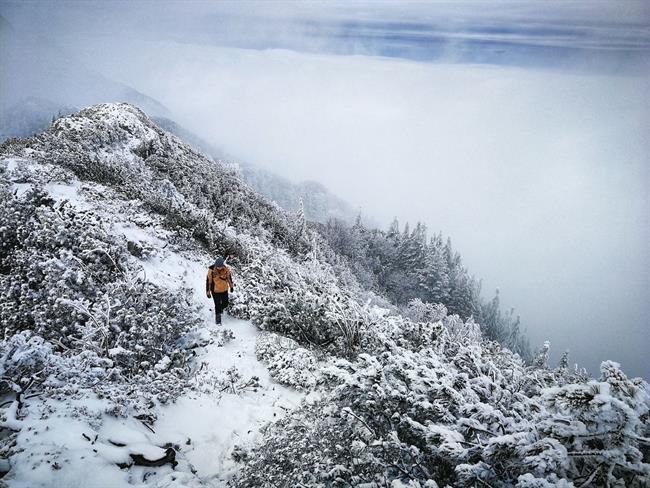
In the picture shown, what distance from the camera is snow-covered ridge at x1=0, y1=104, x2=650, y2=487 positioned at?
276 cm

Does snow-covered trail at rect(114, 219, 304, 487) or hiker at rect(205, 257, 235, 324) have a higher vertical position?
hiker at rect(205, 257, 235, 324)

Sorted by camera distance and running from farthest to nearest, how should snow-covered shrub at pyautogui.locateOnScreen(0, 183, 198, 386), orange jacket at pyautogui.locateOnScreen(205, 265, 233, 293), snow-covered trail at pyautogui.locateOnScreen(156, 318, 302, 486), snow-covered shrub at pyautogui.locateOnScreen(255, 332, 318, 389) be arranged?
orange jacket at pyautogui.locateOnScreen(205, 265, 233, 293)
snow-covered shrub at pyautogui.locateOnScreen(255, 332, 318, 389)
snow-covered shrub at pyautogui.locateOnScreen(0, 183, 198, 386)
snow-covered trail at pyautogui.locateOnScreen(156, 318, 302, 486)

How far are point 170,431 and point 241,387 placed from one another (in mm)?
1330

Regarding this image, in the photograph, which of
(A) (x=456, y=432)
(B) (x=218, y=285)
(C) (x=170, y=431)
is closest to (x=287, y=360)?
(B) (x=218, y=285)

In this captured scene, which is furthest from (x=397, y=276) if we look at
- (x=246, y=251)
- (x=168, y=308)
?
(x=168, y=308)

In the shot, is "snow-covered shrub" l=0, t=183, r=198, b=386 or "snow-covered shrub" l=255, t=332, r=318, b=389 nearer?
"snow-covered shrub" l=0, t=183, r=198, b=386

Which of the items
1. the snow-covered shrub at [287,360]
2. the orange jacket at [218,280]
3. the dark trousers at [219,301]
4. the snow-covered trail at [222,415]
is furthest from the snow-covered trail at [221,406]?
the orange jacket at [218,280]

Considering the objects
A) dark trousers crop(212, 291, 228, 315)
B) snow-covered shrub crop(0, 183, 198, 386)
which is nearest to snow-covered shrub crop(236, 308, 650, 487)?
snow-covered shrub crop(0, 183, 198, 386)

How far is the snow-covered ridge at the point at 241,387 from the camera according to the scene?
109 inches

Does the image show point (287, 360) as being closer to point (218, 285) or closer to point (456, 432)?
point (218, 285)

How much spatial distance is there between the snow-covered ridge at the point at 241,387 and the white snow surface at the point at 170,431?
0.02m

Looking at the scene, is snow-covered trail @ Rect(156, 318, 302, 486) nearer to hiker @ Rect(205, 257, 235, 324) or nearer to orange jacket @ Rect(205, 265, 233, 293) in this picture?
hiker @ Rect(205, 257, 235, 324)

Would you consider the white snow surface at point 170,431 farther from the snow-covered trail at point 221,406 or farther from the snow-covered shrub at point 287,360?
the snow-covered shrub at point 287,360

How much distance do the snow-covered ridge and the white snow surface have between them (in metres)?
0.02
